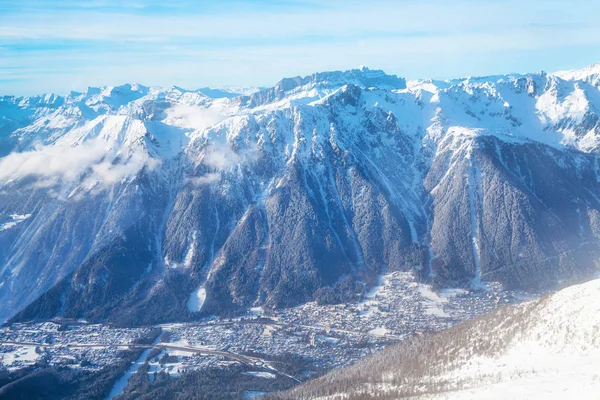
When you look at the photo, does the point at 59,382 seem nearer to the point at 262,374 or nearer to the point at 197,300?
the point at 262,374

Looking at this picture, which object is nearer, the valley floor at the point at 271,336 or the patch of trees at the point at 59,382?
the patch of trees at the point at 59,382

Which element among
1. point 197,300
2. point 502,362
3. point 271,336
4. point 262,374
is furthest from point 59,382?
point 502,362

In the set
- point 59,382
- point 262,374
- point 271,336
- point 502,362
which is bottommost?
point 59,382

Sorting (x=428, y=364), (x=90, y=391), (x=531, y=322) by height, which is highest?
(x=531, y=322)

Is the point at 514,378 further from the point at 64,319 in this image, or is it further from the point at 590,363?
the point at 64,319

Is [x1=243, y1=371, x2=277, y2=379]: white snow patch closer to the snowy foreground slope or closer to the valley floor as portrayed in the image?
the valley floor

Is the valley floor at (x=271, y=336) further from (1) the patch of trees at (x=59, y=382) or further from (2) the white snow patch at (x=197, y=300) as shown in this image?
(2) the white snow patch at (x=197, y=300)

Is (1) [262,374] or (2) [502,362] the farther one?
(1) [262,374]

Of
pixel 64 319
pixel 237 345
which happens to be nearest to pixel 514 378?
pixel 237 345

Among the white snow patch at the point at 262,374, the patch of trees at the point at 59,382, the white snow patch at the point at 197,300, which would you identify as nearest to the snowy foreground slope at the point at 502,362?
the white snow patch at the point at 262,374
